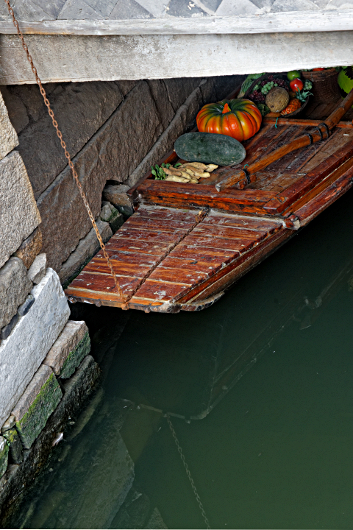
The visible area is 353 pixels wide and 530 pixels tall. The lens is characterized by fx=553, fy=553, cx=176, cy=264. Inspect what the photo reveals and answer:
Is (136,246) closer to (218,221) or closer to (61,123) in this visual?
(218,221)

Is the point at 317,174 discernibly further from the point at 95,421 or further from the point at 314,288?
the point at 95,421

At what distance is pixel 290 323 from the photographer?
4375 mm

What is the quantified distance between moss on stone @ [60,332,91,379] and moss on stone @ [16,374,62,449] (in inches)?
5.1

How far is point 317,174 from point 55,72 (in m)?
2.41

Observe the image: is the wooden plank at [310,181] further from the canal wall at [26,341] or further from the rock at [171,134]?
the canal wall at [26,341]

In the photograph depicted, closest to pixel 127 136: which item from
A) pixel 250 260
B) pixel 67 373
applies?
pixel 250 260

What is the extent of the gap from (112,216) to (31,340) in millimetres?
1898

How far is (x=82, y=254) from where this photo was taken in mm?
4664

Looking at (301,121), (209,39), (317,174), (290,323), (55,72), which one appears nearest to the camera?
(209,39)

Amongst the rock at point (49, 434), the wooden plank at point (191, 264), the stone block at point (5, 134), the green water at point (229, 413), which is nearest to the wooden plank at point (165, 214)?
the wooden plank at point (191, 264)

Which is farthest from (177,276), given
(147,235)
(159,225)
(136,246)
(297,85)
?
(297,85)

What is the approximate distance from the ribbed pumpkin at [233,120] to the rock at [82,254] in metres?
1.55

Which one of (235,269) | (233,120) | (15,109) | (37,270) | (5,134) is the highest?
(5,134)

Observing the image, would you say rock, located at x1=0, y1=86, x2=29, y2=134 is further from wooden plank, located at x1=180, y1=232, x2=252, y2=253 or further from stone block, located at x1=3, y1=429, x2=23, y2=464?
stone block, located at x1=3, y1=429, x2=23, y2=464
